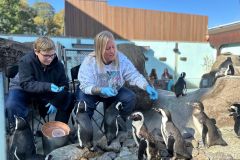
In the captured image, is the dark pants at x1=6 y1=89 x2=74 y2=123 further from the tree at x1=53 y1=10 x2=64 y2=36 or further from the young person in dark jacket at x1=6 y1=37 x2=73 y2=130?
the tree at x1=53 y1=10 x2=64 y2=36

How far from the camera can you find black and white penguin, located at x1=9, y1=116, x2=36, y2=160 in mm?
2641

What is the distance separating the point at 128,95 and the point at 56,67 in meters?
0.86

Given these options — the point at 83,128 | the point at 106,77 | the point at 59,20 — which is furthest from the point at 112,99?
the point at 59,20

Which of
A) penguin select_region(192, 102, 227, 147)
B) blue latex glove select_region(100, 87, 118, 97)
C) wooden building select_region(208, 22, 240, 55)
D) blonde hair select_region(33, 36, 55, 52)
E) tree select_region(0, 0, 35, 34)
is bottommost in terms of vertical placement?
penguin select_region(192, 102, 227, 147)

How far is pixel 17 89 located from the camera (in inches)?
126

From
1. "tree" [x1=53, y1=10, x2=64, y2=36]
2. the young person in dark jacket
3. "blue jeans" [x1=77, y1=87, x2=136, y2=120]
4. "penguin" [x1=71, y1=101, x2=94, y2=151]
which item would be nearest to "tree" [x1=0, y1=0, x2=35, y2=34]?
"tree" [x1=53, y1=10, x2=64, y2=36]

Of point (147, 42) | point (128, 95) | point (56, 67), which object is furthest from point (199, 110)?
point (147, 42)

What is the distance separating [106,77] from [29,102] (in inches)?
35.3

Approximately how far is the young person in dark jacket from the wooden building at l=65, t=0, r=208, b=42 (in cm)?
1083

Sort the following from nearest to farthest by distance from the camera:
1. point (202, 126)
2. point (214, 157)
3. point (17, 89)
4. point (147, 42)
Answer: point (214, 157), point (17, 89), point (202, 126), point (147, 42)

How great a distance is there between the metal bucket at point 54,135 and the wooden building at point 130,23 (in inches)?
433

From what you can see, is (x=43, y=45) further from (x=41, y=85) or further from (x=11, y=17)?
(x=11, y=17)

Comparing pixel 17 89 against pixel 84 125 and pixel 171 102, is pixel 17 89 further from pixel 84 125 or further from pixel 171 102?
pixel 171 102

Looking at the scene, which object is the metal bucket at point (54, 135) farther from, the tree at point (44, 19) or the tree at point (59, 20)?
the tree at point (59, 20)
